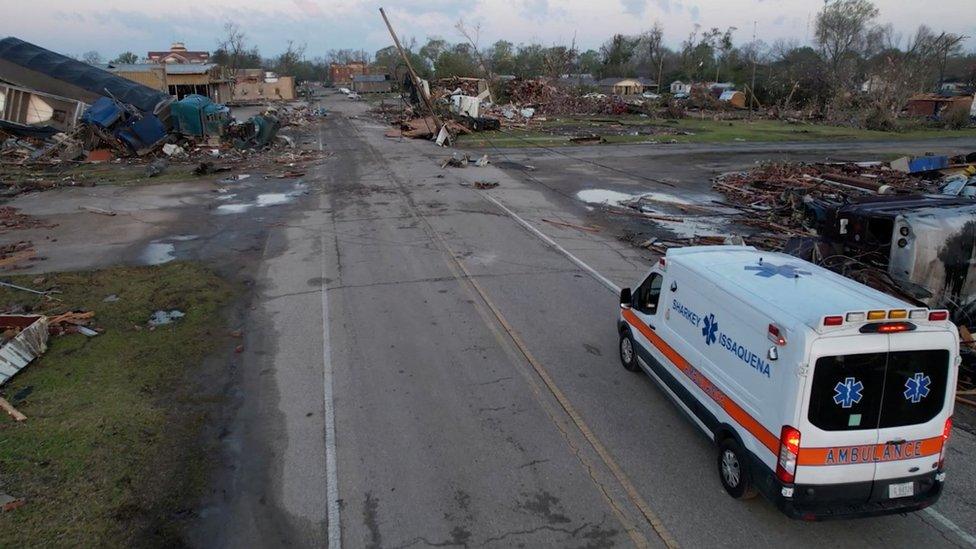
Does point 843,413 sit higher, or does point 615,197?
point 615,197

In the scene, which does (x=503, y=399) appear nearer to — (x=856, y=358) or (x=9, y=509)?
(x=856, y=358)

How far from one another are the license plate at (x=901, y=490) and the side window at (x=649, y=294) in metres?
3.18

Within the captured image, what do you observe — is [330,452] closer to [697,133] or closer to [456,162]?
[456,162]

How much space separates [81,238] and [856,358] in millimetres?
18097

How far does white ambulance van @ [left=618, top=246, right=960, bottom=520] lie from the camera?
16.4 ft

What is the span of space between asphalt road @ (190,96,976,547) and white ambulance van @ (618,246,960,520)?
0.61 meters

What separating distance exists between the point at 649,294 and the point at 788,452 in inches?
125

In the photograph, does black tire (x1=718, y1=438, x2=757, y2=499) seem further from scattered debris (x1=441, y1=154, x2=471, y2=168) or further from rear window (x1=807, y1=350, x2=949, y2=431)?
scattered debris (x1=441, y1=154, x2=471, y2=168)

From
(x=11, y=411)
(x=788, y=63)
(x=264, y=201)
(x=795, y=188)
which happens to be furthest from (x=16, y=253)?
(x=788, y=63)

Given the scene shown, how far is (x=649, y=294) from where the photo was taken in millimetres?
8008

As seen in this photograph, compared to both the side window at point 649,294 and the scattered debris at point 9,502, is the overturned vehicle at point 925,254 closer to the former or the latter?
the side window at point 649,294

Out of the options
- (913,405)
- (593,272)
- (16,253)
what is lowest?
(16,253)

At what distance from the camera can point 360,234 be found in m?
16.5

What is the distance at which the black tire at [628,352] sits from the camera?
335 inches
